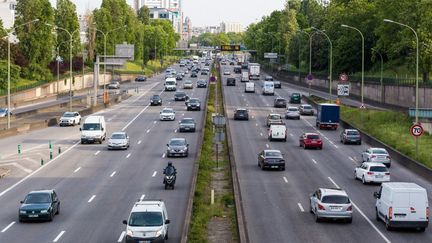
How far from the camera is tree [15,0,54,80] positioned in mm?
123562

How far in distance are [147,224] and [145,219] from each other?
0.25 meters

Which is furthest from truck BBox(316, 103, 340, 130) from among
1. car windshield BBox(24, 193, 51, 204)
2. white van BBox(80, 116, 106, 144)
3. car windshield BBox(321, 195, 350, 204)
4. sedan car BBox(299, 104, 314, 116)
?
car windshield BBox(24, 193, 51, 204)

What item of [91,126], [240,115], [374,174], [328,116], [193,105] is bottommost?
[374,174]

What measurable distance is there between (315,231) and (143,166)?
2118 centimetres

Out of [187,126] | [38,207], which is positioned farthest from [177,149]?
[38,207]

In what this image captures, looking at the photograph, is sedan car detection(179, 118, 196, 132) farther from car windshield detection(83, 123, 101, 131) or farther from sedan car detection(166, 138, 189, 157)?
sedan car detection(166, 138, 189, 157)

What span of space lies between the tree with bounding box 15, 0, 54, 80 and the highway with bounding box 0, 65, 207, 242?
50.7 metres

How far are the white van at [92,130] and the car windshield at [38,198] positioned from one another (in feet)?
95.5

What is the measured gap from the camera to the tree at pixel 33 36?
405ft

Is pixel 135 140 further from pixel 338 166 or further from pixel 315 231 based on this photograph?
pixel 315 231

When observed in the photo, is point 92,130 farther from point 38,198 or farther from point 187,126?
point 38,198

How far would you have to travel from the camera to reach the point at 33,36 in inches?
4877

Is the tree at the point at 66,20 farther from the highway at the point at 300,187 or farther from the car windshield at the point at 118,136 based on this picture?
the car windshield at the point at 118,136

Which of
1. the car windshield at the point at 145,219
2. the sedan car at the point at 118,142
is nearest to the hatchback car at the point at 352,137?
the sedan car at the point at 118,142
